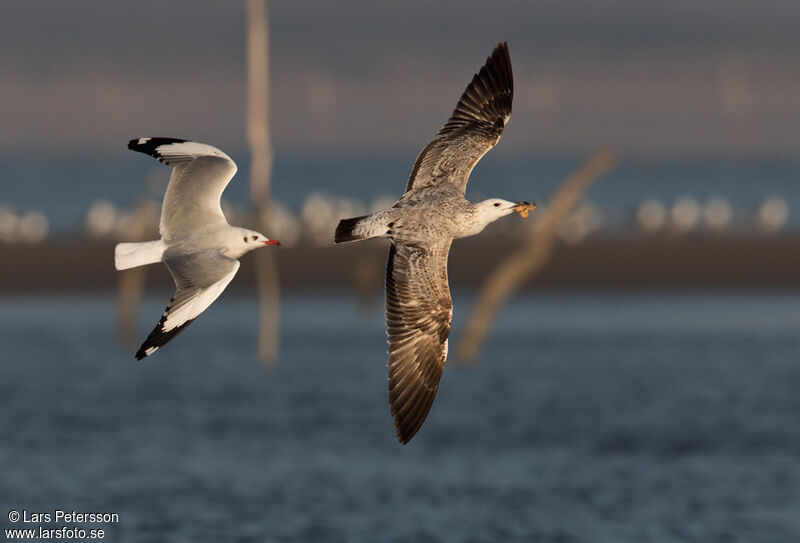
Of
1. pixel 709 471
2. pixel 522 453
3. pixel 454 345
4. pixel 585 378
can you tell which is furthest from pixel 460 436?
pixel 454 345

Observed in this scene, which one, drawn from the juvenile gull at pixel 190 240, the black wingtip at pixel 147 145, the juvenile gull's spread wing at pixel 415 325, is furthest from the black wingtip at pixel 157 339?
the juvenile gull's spread wing at pixel 415 325

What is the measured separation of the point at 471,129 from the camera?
41.1 feet

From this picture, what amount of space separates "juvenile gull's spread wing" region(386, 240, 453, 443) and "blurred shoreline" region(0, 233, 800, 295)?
47736mm

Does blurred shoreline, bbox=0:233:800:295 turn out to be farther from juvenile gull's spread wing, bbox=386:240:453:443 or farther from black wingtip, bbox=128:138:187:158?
black wingtip, bbox=128:138:187:158

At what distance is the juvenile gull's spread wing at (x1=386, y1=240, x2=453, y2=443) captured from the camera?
448 inches

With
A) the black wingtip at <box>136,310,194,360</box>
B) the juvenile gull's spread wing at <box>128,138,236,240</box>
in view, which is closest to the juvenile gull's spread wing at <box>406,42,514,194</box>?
the juvenile gull's spread wing at <box>128,138,236,240</box>

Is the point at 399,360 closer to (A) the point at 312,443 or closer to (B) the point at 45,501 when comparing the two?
(B) the point at 45,501

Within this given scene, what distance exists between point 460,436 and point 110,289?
35611 millimetres

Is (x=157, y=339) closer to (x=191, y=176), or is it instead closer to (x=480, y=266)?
(x=191, y=176)

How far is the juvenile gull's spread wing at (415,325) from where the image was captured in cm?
1139

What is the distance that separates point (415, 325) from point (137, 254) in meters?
2.99

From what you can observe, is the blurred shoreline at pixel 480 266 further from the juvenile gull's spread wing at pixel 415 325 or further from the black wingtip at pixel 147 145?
A: the black wingtip at pixel 147 145

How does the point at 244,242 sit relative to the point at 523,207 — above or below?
below

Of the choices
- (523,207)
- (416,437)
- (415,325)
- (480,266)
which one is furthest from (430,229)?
(480,266)
